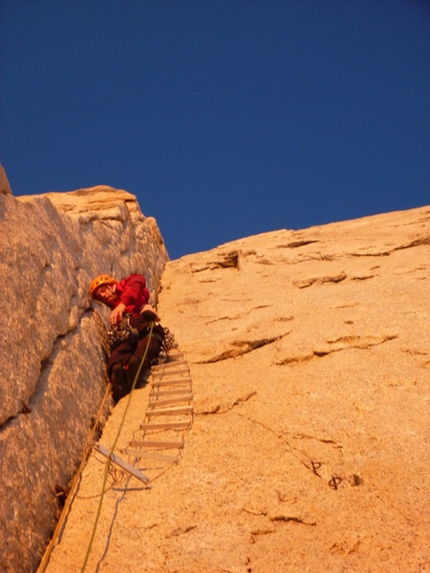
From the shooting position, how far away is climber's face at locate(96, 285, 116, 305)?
5457mm

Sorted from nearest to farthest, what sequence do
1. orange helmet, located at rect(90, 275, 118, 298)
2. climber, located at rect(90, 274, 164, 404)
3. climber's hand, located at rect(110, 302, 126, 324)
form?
climber, located at rect(90, 274, 164, 404) → climber's hand, located at rect(110, 302, 126, 324) → orange helmet, located at rect(90, 275, 118, 298)

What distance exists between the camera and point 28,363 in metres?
3.59

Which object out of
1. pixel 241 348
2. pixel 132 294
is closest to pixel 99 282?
pixel 132 294

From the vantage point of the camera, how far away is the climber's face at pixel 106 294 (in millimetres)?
5457

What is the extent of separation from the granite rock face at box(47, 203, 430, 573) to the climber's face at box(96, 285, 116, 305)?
0.90m

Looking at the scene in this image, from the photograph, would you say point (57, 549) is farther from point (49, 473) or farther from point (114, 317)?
point (114, 317)

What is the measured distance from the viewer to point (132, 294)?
5.55 metres

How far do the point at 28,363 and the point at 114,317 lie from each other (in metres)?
1.71

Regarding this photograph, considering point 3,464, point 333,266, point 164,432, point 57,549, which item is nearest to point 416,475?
point 164,432

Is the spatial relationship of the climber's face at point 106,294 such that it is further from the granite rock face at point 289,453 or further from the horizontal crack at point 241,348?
the horizontal crack at point 241,348

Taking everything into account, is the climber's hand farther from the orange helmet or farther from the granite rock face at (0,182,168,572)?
the orange helmet

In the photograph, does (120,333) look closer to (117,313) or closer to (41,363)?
(117,313)

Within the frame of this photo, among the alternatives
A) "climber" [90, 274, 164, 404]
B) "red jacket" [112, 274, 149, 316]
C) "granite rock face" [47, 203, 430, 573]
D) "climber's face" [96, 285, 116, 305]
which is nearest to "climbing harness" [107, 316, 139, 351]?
"climber" [90, 274, 164, 404]

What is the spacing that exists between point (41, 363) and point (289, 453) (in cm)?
176
